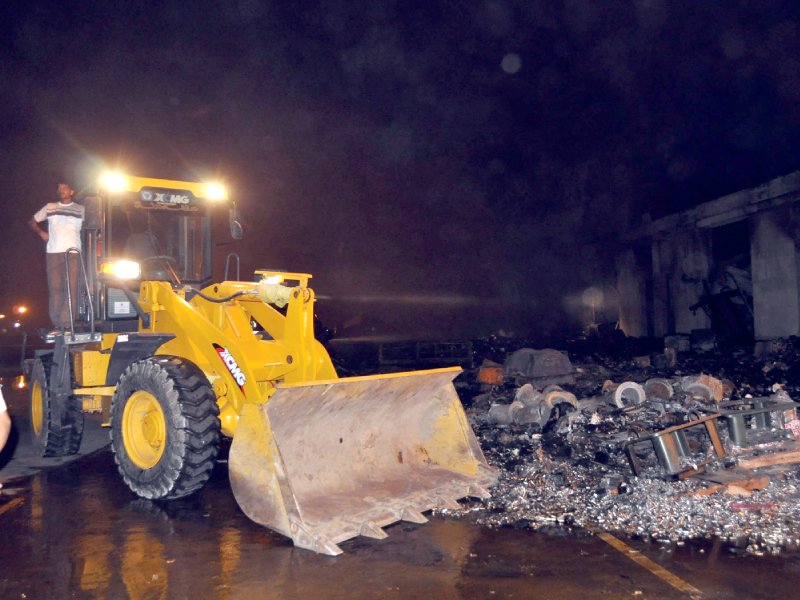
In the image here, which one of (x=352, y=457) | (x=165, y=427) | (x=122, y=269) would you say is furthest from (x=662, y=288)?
(x=165, y=427)

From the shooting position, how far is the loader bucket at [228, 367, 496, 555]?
5.30m

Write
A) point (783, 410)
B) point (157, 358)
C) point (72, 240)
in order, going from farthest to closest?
1. point (72, 240)
2. point (783, 410)
3. point (157, 358)

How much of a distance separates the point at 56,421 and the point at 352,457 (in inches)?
178

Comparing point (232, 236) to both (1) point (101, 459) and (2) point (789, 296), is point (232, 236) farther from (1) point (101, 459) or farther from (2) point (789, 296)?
(2) point (789, 296)

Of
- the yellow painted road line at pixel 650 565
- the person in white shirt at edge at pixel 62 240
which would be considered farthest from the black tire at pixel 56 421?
the yellow painted road line at pixel 650 565

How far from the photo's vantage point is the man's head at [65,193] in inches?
337

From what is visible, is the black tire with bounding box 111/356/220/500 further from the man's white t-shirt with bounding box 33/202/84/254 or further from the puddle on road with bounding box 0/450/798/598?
the man's white t-shirt with bounding box 33/202/84/254

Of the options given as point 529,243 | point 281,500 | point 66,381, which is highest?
point 529,243

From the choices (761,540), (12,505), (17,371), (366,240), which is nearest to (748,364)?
(761,540)

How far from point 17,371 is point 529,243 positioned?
84.7ft

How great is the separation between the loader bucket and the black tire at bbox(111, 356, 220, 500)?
0.70m

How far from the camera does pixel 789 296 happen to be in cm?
1822

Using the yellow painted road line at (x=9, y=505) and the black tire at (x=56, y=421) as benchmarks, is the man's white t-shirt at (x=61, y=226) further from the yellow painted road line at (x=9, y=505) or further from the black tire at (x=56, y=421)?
the yellow painted road line at (x=9, y=505)

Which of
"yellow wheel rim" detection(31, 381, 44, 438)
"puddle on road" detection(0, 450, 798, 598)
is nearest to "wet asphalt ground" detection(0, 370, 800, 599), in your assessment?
"puddle on road" detection(0, 450, 798, 598)
